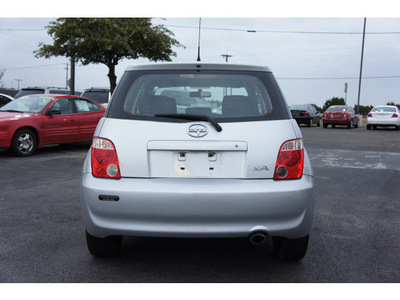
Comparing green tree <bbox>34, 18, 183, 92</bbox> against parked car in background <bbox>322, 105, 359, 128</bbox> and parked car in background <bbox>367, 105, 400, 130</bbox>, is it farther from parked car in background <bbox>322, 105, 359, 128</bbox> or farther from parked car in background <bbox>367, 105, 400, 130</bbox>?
parked car in background <bbox>367, 105, 400, 130</bbox>

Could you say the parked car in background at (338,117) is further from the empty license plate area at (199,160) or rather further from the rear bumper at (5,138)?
the empty license plate area at (199,160)

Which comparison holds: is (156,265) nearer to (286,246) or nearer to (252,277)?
(252,277)

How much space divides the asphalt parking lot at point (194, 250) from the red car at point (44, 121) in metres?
3.47

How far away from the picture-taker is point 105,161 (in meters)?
3.18

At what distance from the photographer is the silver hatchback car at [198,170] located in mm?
3000

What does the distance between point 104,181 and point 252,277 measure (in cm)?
130

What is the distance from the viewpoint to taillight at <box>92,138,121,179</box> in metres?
3.15

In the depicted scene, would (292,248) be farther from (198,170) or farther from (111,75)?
(111,75)

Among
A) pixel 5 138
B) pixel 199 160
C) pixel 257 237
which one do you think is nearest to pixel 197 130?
pixel 199 160

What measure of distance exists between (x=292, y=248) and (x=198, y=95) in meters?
1.42

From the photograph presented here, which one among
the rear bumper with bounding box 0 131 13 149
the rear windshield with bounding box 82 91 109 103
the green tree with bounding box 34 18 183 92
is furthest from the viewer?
the green tree with bounding box 34 18 183 92

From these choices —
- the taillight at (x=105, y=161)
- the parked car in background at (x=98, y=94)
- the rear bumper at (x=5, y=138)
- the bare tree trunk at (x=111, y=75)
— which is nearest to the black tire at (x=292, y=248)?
the taillight at (x=105, y=161)

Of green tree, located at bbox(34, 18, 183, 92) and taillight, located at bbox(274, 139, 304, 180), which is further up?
green tree, located at bbox(34, 18, 183, 92)

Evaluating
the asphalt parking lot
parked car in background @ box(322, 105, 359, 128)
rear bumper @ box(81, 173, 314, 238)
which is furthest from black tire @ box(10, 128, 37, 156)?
parked car in background @ box(322, 105, 359, 128)
